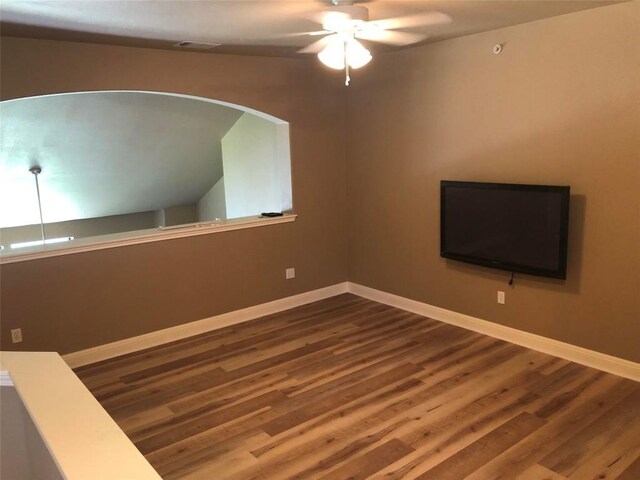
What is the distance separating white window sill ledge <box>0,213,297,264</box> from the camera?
12.5 feet

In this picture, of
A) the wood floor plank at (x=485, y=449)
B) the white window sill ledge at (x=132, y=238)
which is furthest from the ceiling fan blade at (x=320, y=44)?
the wood floor plank at (x=485, y=449)

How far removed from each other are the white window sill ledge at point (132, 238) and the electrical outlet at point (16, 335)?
50 centimetres

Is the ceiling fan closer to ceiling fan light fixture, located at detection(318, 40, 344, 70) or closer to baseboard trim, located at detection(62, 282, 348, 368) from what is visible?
ceiling fan light fixture, located at detection(318, 40, 344, 70)

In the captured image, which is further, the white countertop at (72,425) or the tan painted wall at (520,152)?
the tan painted wall at (520,152)

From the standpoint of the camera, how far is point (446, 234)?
4.49 m

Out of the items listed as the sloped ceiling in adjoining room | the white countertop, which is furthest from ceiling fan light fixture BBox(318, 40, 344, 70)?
the sloped ceiling in adjoining room

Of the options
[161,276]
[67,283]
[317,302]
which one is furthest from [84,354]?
[317,302]

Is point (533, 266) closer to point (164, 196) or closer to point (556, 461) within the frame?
point (556, 461)

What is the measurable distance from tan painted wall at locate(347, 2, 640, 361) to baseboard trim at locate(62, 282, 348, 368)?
709 millimetres

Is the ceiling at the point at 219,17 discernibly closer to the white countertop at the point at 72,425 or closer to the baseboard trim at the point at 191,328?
the white countertop at the point at 72,425

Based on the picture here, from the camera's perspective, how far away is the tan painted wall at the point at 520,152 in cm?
342

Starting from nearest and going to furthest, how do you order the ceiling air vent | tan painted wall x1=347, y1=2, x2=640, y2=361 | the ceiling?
1. the ceiling
2. tan painted wall x1=347, y1=2, x2=640, y2=361
3. the ceiling air vent

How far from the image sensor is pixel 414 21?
3393 mm

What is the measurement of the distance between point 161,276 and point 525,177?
304 cm
